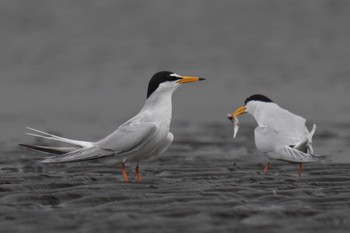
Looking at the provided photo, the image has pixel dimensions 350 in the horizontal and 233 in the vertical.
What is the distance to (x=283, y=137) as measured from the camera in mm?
9602

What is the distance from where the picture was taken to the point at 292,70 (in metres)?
23.8

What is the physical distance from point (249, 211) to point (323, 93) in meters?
13.4

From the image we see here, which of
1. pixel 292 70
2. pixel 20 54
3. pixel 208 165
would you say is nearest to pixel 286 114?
pixel 208 165

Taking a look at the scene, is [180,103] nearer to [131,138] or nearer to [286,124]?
[286,124]

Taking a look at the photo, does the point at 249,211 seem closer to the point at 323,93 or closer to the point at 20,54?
the point at 323,93

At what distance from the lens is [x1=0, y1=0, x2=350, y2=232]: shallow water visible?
701 cm

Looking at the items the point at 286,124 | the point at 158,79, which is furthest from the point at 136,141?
the point at 286,124

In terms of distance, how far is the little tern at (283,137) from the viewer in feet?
30.6

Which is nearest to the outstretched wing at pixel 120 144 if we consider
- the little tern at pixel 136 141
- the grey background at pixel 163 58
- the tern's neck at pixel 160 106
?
the little tern at pixel 136 141

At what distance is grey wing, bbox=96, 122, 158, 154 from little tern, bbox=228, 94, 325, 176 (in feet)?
4.86

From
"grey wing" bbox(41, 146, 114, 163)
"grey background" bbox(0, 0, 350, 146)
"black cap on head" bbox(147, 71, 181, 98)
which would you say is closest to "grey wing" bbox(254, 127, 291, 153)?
"black cap on head" bbox(147, 71, 181, 98)

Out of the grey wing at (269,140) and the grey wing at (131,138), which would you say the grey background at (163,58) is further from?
the grey wing at (269,140)

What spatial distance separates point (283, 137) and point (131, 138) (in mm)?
1874

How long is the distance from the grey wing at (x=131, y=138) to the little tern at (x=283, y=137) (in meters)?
1.48
